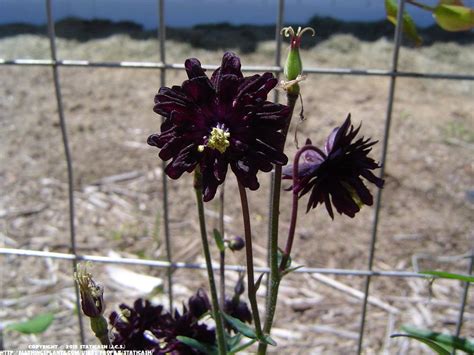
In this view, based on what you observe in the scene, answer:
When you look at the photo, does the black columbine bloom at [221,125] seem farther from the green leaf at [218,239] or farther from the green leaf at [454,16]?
the green leaf at [454,16]

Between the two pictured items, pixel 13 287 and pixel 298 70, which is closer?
pixel 298 70

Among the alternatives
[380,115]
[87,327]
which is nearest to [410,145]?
[380,115]

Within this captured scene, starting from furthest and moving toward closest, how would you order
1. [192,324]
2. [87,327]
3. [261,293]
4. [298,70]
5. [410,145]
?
1. [410,145]
2. [261,293]
3. [87,327]
4. [192,324]
5. [298,70]

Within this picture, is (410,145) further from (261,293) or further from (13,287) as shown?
(13,287)

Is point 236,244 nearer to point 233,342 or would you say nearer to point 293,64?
point 233,342

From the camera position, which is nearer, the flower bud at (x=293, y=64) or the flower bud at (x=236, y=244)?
the flower bud at (x=293, y=64)


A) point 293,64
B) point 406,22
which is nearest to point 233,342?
point 293,64

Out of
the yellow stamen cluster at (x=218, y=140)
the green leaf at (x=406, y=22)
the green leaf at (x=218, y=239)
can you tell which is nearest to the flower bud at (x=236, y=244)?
the green leaf at (x=218, y=239)

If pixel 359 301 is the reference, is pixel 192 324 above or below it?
above
